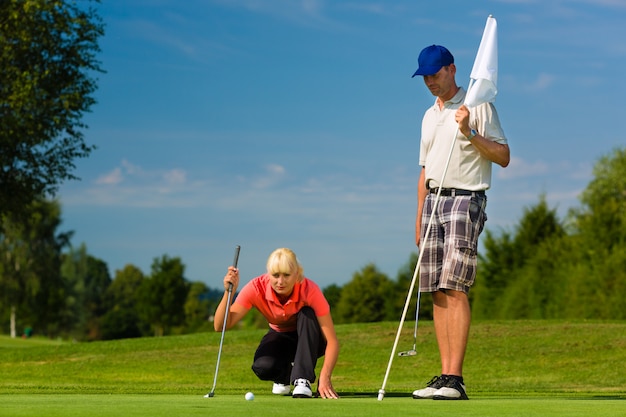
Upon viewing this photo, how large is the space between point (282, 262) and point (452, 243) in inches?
48.4

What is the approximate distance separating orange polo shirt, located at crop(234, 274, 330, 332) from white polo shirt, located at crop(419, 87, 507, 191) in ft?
3.97

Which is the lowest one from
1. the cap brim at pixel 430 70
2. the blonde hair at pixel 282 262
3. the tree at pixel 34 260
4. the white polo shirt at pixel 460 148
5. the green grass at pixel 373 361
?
the green grass at pixel 373 361

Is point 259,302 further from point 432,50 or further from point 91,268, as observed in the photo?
point 91,268

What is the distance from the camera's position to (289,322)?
23.7ft

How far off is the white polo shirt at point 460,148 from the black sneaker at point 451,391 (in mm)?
1393

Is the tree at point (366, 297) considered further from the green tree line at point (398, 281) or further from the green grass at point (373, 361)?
the green grass at point (373, 361)

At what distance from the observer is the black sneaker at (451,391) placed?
642 centimetres

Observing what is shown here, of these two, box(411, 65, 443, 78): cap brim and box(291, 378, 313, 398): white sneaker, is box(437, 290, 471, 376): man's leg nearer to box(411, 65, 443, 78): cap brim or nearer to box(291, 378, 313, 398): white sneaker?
box(291, 378, 313, 398): white sneaker

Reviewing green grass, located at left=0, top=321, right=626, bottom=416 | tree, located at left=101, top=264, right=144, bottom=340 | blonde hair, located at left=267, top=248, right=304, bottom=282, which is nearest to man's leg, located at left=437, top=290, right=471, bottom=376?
blonde hair, located at left=267, top=248, right=304, bottom=282

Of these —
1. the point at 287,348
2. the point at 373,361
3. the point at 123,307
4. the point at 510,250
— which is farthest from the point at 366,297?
the point at 123,307

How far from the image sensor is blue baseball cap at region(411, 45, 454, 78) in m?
6.82

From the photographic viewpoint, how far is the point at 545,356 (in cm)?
1655

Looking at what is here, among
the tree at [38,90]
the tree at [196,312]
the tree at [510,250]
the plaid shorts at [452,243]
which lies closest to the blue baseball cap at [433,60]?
the plaid shorts at [452,243]

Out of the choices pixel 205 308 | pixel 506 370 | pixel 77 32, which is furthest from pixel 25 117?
pixel 205 308
